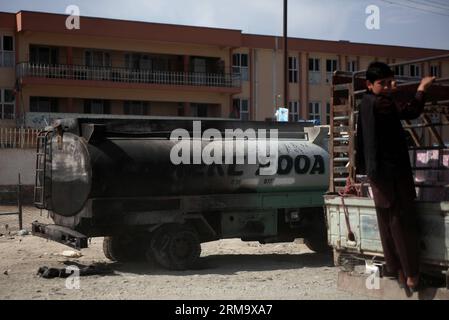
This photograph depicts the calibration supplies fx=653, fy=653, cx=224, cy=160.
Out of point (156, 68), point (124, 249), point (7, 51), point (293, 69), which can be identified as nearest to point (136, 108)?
point (156, 68)

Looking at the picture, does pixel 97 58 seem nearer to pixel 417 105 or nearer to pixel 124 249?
pixel 124 249

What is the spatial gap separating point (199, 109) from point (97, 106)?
263 inches

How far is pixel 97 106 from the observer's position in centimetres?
3850

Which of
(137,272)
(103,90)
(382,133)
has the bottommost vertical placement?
(137,272)

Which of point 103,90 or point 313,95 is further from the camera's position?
point 313,95

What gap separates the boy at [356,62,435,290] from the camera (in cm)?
563

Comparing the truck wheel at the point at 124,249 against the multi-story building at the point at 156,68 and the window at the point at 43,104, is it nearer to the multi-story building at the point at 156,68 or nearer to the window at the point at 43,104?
the multi-story building at the point at 156,68

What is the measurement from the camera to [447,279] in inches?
225
